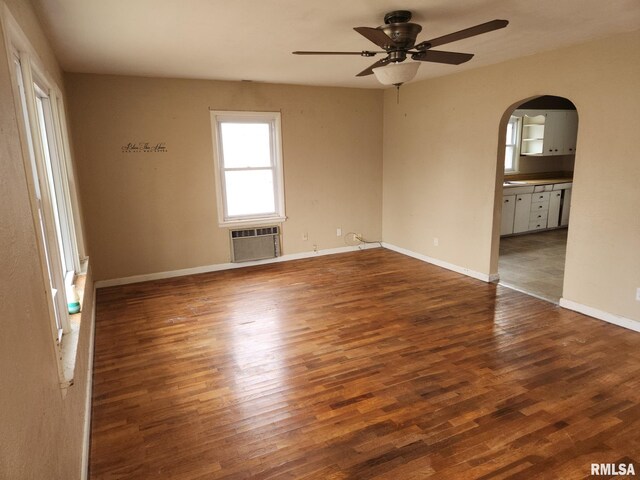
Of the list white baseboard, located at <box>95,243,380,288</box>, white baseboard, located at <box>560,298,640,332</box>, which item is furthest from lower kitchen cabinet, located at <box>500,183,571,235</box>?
white baseboard, located at <box>560,298,640,332</box>

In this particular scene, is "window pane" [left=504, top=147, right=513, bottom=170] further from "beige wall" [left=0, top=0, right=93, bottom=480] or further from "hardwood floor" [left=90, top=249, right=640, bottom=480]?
"beige wall" [left=0, top=0, right=93, bottom=480]

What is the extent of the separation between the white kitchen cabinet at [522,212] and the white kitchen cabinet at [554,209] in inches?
23.0

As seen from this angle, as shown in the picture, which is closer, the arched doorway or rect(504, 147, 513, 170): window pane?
the arched doorway

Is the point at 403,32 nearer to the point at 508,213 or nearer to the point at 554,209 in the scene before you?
the point at 508,213

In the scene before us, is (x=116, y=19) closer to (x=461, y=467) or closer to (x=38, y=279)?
(x=38, y=279)

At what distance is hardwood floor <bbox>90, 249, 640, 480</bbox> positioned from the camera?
2.09 meters

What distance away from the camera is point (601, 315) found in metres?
3.70

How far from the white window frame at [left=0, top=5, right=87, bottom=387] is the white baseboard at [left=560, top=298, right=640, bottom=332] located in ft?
13.6

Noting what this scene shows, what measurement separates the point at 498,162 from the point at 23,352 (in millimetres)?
4591

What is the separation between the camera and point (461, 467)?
6.63 ft

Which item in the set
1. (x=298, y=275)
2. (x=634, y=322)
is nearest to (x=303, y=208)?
(x=298, y=275)

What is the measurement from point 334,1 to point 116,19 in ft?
4.96

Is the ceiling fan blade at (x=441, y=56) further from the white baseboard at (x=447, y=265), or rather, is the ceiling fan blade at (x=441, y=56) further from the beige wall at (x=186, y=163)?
the beige wall at (x=186, y=163)

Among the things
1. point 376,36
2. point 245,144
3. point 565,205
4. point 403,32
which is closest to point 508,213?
point 565,205
